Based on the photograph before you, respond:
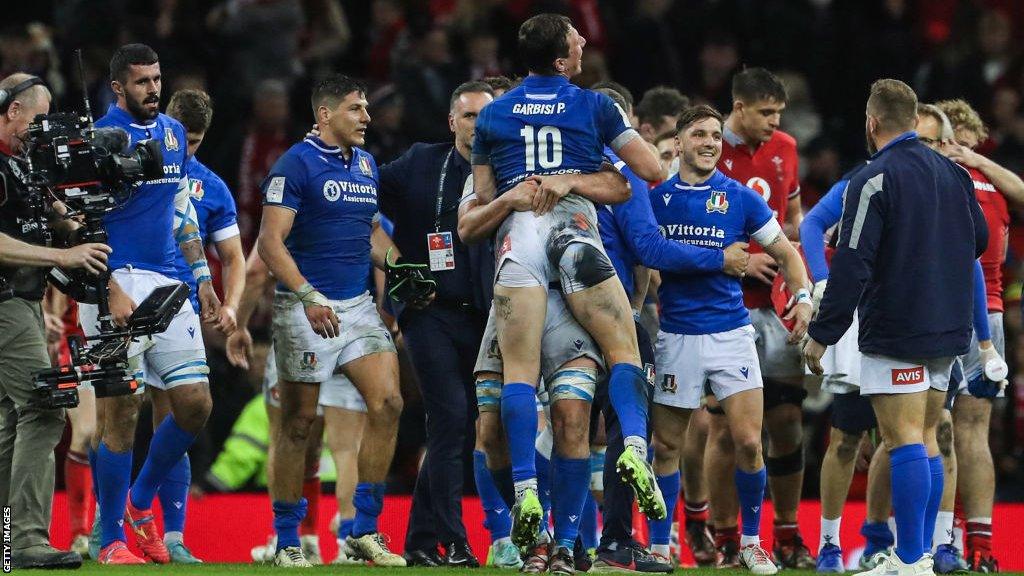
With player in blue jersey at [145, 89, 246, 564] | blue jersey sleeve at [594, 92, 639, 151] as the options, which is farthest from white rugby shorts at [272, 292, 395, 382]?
blue jersey sleeve at [594, 92, 639, 151]

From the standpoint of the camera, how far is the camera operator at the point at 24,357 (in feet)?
26.5

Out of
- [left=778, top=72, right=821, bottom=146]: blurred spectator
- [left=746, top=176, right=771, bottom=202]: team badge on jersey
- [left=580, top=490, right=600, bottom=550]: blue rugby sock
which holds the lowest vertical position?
[left=580, top=490, right=600, bottom=550]: blue rugby sock

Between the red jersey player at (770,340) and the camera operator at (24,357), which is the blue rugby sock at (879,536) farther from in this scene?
the camera operator at (24,357)

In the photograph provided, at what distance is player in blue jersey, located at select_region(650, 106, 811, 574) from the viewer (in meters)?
9.01

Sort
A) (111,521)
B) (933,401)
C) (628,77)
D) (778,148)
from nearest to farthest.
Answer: (933,401) < (111,521) < (778,148) < (628,77)

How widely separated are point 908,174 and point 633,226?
4.93 ft

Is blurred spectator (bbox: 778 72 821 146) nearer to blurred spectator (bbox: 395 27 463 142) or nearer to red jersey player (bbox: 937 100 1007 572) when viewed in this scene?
blurred spectator (bbox: 395 27 463 142)

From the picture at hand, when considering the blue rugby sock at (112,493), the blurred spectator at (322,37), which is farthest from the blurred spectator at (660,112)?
the blurred spectator at (322,37)

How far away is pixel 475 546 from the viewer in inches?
450

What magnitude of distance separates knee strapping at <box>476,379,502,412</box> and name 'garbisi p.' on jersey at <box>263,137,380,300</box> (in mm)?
1105

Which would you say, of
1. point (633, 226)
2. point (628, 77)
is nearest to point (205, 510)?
point (633, 226)

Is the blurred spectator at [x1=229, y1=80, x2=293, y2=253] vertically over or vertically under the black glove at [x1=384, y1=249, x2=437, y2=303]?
over

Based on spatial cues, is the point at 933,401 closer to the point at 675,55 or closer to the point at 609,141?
the point at 609,141

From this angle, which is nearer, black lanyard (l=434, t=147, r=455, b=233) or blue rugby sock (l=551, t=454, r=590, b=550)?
blue rugby sock (l=551, t=454, r=590, b=550)
